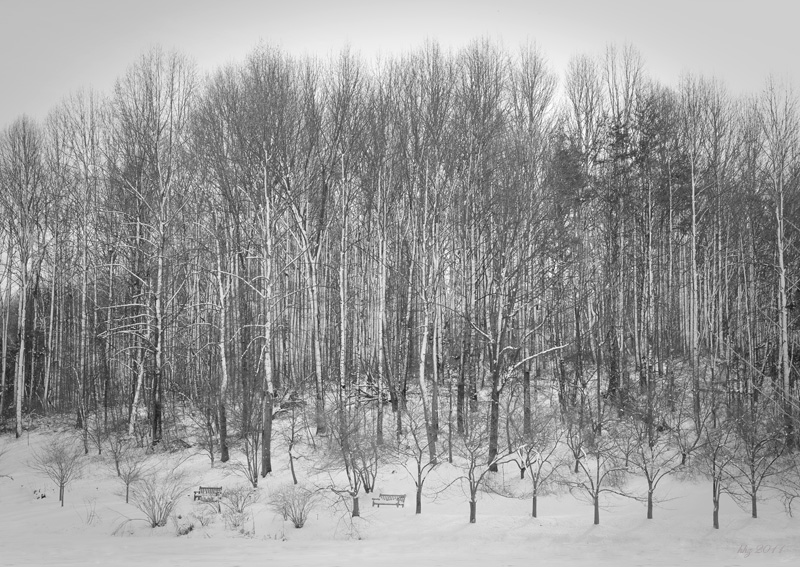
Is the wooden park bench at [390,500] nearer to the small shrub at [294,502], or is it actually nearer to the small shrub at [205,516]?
the small shrub at [294,502]

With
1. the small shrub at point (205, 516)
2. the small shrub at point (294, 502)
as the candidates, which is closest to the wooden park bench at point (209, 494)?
the small shrub at point (205, 516)

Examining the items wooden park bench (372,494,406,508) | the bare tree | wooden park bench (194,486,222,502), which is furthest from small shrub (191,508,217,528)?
the bare tree

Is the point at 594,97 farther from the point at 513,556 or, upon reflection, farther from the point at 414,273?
the point at 513,556

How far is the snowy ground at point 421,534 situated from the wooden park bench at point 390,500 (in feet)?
0.59

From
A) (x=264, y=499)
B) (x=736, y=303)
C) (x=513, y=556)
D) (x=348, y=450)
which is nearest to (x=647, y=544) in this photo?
(x=513, y=556)

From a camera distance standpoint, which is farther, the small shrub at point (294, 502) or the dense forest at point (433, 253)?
the dense forest at point (433, 253)

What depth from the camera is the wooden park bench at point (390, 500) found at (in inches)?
691

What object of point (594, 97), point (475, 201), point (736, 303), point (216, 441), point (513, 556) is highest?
point (594, 97)

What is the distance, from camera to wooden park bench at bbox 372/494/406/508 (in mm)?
17547

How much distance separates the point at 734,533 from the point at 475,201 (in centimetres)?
1159

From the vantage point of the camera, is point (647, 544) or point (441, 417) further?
point (441, 417)

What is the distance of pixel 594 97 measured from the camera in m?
28.6

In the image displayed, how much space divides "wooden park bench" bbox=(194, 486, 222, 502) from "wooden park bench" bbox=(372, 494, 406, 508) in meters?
4.21

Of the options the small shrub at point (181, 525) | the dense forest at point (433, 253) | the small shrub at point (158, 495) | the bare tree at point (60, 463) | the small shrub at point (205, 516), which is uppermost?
the dense forest at point (433, 253)
